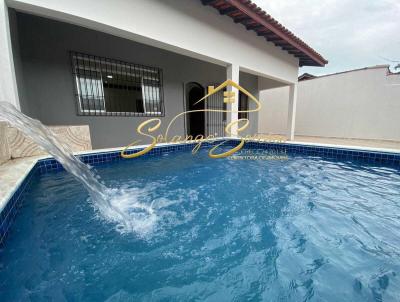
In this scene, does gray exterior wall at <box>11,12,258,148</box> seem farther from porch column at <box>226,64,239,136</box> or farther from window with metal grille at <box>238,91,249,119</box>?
window with metal grille at <box>238,91,249,119</box>

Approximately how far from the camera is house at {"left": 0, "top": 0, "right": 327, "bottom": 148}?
2.51 meters

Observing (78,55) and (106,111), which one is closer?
(78,55)

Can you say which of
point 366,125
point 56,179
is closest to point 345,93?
point 366,125

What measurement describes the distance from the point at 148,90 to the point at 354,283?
495 cm

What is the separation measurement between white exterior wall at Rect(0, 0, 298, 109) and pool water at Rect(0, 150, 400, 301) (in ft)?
6.19

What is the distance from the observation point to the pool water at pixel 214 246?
0.92 m

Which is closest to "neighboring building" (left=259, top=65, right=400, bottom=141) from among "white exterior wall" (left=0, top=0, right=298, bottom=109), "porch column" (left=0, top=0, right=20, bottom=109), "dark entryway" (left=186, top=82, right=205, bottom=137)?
"white exterior wall" (left=0, top=0, right=298, bottom=109)

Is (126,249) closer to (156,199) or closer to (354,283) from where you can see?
(156,199)

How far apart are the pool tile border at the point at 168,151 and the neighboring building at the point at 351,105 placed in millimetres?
4595

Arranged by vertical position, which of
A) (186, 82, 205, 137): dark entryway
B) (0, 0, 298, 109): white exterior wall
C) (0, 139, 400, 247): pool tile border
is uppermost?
(0, 0, 298, 109): white exterior wall

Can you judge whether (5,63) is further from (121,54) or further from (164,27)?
(121,54)

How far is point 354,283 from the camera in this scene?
96cm

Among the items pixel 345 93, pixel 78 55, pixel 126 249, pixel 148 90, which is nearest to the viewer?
pixel 126 249

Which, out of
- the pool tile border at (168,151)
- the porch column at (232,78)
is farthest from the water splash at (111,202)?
the porch column at (232,78)
